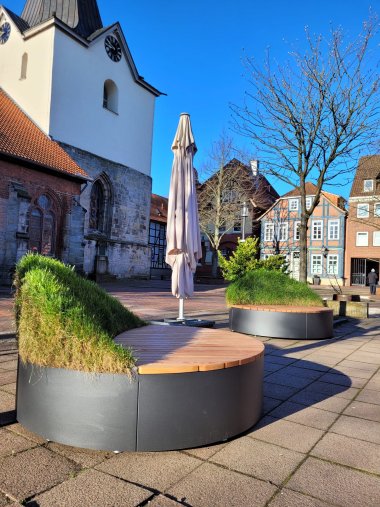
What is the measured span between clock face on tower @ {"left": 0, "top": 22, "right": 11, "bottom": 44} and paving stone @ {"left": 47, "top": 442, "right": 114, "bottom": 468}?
28818mm

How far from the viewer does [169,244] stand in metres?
6.62

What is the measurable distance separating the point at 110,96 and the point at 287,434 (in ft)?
91.0

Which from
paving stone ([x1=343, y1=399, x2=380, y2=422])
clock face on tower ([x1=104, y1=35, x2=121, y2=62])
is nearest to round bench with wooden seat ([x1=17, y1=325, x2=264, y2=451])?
paving stone ([x1=343, y1=399, x2=380, y2=422])

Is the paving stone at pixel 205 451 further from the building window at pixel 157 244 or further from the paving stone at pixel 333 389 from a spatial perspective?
the building window at pixel 157 244

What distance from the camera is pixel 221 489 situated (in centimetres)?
221

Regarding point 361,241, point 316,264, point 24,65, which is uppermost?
point 24,65

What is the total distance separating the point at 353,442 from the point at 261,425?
2.21ft

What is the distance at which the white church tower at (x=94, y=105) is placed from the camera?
23.0 meters

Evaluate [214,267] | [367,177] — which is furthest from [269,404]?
[367,177]

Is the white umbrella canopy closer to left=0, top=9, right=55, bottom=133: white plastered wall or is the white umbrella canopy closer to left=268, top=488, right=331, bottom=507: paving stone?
left=268, top=488, right=331, bottom=507: paving stone

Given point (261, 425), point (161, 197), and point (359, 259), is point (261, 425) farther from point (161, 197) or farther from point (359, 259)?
point (161, 197)

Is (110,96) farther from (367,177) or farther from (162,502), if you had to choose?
(162,502)

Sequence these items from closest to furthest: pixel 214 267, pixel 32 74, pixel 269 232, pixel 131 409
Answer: pixel 131 409 < pixel 32 74 < pixel 214 267 < pixel 269 232

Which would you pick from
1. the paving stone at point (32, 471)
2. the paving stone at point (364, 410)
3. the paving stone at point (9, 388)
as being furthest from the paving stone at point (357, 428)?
the paving stone at point (9, 388)
